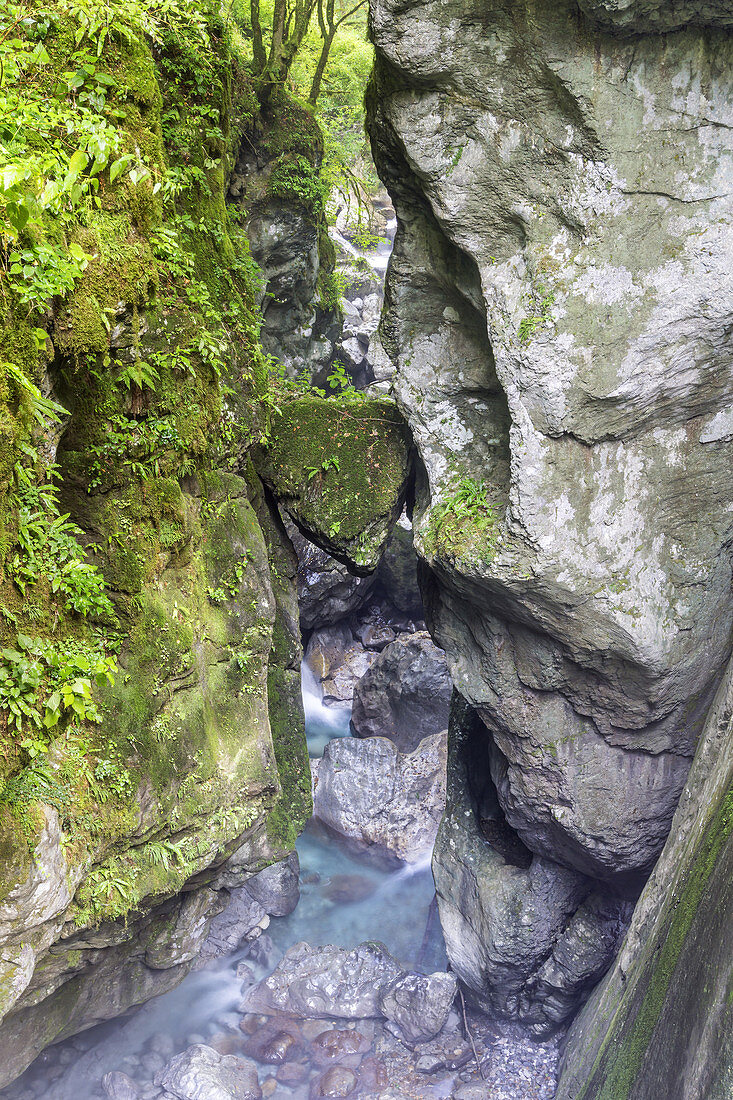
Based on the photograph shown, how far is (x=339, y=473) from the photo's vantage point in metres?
7.68

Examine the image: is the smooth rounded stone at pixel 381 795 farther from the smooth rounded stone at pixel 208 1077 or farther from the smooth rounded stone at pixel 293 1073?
the smooth rounded stone at pixel 208 1077

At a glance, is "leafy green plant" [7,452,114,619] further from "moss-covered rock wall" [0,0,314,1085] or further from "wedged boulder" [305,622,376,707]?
"wedged boulder" [305,622,376,707]

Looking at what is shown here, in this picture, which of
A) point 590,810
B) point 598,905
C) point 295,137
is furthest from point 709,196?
point 295,137

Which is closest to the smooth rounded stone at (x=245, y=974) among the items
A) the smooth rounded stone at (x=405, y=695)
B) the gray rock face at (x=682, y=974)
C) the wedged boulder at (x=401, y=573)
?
the gray rock face at (x=682, y=974)

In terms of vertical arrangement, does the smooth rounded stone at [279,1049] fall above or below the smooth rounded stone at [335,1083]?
below

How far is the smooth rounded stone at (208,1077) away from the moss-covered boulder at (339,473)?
571cm

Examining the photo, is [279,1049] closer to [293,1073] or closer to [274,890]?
[293,1073]

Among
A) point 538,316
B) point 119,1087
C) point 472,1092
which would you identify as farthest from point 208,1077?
point 538,316

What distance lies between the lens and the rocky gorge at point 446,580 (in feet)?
15.3

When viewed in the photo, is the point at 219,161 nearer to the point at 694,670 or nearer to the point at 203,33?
the point at 203,33

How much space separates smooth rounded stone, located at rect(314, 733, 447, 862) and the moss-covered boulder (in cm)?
496

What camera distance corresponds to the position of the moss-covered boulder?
7586mm

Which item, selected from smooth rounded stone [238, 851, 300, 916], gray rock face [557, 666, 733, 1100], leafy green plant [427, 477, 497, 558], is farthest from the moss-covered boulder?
smooth rounded stone [238, 851, 300, 916]

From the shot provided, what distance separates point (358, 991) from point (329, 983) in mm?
379
